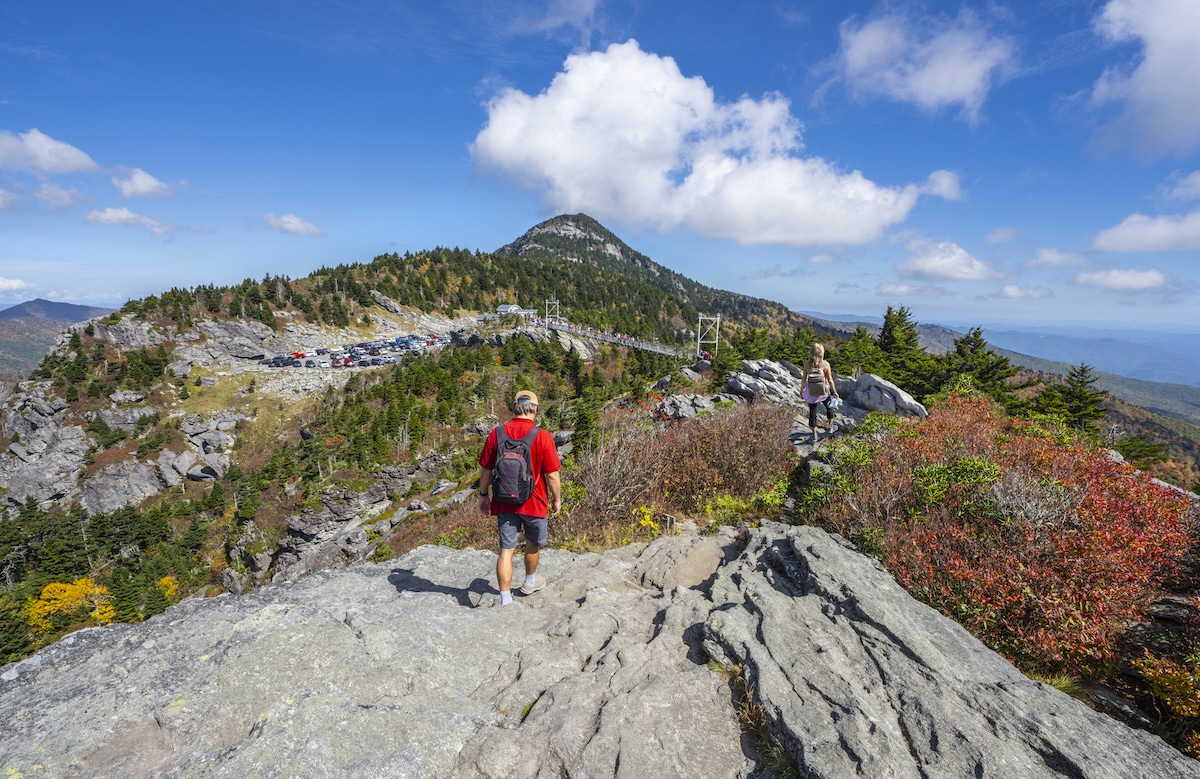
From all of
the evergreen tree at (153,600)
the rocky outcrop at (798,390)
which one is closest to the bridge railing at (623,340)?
the rocky outcrop at (798,390)

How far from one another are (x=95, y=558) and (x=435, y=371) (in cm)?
3954

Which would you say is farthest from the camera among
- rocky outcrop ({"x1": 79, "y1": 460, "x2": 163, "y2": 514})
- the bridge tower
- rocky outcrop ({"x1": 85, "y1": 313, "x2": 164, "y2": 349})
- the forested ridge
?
rocky outcrop ({"x1": 85, "y1": 313, "x2": 164, "y2": 349})

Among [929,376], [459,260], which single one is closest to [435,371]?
[929,376]

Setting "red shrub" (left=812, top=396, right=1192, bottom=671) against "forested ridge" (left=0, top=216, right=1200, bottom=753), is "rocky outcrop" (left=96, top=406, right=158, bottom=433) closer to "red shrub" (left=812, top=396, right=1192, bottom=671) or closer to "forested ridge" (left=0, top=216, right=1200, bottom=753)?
"forested ridge" (left=0, top=216, right=1200, bottom=753)

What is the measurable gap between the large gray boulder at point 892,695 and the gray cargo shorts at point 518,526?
6.47 ft

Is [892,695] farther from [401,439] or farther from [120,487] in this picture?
[120,487]

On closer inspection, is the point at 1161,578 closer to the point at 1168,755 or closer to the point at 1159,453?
the point at 1168,755

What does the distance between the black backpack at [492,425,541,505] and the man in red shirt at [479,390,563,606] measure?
0.05m

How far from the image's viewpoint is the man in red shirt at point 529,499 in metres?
5.00

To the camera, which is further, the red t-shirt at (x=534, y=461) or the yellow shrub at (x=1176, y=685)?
the red t-shirt at (x=534, y=461)

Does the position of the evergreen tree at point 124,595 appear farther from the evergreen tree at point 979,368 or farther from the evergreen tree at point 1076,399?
the evergreen tree at point 1076,399

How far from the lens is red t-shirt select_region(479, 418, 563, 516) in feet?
16.3

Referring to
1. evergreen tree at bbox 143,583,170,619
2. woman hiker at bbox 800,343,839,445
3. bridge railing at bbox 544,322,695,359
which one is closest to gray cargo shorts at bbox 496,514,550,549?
woman hiker at bbox 800,343,839,445

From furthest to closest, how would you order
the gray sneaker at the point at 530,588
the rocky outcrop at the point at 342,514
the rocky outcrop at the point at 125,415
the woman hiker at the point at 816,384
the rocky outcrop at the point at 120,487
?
the rocky outcrop at the point at 125,415 < the rocky outcrop at the point at 120,487 < the rocky outcrop at the point at 342,514 < the woman hiker at the point at 816,384 < the gray sneaker at the point at 530,588
